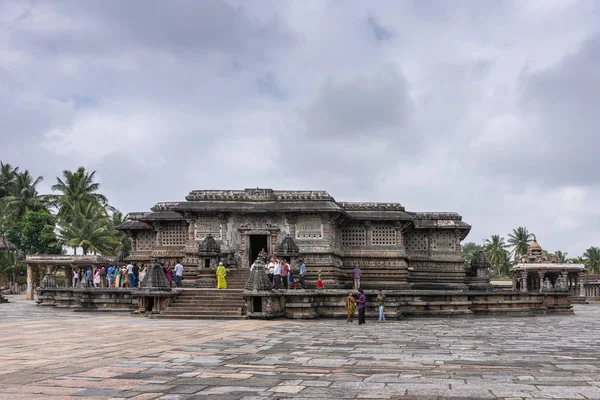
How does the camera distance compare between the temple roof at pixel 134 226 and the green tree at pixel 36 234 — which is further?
the green tree at pixel 36 234

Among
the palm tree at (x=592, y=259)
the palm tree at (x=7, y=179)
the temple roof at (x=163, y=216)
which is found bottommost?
the palm tree at (x=592, y=259)

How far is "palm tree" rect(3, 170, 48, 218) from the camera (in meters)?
56.6

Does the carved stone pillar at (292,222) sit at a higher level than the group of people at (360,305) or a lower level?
higher

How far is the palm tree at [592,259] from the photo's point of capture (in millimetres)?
84625

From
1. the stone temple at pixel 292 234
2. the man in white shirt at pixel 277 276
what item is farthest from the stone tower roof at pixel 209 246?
the man in white shirt at pixel 277 276

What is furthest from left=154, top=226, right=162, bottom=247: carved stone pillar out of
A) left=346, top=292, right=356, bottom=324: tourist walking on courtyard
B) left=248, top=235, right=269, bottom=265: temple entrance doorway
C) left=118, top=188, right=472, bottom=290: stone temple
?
left=346, top=292, right=356, bottom=324: tourist walking on courtyard

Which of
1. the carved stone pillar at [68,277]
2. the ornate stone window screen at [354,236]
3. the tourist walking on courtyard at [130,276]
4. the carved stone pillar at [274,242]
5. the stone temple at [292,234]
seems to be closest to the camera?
the tourist walking on courtyard at [130,276]

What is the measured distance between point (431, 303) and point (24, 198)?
48.2m

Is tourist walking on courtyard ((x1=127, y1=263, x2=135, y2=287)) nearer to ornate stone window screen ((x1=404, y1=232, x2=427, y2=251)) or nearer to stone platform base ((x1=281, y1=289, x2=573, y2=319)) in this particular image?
stone platform base ((x1=281, y1=289, x2=573, y2=319))

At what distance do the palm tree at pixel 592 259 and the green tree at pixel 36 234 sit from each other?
241 feet

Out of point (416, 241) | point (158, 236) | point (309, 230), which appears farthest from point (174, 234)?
point (416, 241)

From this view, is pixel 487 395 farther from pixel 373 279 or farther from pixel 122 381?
pixel 373 279

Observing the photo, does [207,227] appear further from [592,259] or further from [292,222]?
[592,259]

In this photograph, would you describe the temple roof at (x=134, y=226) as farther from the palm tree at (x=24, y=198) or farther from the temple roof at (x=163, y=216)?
the palm tree at (x=24, y=198)
